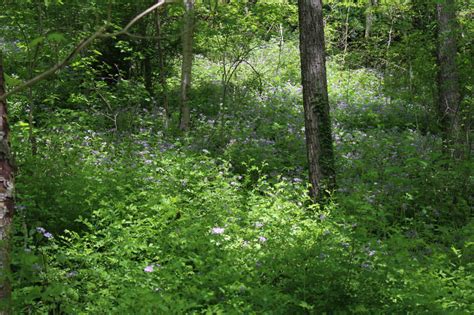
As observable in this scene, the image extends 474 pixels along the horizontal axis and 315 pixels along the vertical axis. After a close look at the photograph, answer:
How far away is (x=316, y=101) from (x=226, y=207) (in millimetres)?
2097

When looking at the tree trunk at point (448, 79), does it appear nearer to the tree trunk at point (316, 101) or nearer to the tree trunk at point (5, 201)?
the tree trunk at point (316, 101)

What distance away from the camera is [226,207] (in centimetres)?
498

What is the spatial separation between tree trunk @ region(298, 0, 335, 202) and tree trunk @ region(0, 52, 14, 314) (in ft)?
14.4

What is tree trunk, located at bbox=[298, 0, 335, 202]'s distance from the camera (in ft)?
20.0

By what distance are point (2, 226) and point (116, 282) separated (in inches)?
59.1

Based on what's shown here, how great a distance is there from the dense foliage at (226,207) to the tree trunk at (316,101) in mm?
307

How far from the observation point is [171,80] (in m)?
12.2

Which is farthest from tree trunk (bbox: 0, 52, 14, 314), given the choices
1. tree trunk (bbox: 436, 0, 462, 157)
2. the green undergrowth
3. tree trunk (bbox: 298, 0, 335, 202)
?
tree trunk (bbox: 436, 0, 462, 157)

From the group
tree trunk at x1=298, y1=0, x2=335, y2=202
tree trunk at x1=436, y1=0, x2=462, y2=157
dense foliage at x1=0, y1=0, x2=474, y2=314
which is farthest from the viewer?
tree trunk at x1=436, y1=0, x2=462, y2=157

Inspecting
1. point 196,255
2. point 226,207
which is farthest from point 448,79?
point 196,255

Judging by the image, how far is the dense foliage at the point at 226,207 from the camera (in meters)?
3.43

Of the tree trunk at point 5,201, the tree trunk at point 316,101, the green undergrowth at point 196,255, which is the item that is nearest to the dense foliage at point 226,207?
the green undergrowth at point 196,255

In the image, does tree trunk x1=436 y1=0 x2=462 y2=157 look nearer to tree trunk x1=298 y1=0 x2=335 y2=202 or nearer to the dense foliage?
the dense foliage

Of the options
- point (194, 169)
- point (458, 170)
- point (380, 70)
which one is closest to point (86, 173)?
point (194, 169)
